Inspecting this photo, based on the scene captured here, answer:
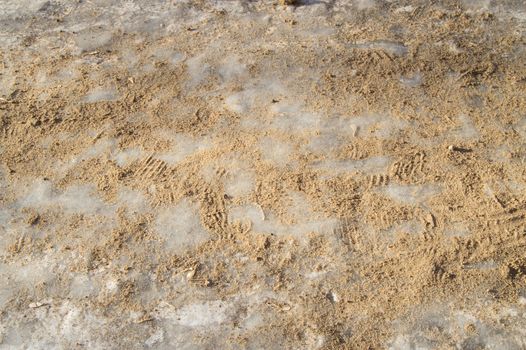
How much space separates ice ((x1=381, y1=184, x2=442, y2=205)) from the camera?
14.7ft

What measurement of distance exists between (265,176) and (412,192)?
4.17ft

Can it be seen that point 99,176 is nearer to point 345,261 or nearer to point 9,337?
point 9,337

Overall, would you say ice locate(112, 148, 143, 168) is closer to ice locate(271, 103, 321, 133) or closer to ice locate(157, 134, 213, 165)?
ice locate(157, 134, 213, 165)

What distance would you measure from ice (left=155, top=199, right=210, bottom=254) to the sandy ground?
14 millimetres

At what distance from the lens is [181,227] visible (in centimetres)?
445

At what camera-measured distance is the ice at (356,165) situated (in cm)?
470

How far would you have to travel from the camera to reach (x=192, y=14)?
637cm

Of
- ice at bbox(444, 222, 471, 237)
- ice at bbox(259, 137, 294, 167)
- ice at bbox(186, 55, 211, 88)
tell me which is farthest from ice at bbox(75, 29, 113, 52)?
ice at bbox(444, 222, 471, 237)

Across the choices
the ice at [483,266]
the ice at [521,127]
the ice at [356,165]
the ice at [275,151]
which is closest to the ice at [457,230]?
the ice at [483,266]

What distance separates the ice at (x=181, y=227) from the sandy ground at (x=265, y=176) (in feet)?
0.04

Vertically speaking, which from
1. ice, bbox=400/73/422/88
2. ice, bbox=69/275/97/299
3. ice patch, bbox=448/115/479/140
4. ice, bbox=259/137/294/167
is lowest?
ice, bbox=69/275/97/299

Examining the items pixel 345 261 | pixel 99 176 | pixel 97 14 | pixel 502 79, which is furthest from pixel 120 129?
pixel 502 79

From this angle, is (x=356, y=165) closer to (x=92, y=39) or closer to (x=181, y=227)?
(x=181, y=227)

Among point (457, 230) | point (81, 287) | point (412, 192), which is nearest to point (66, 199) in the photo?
point (81, 287)
